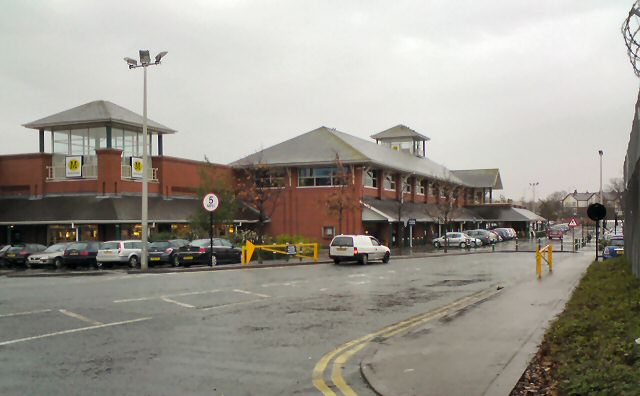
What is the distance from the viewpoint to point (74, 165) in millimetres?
41281

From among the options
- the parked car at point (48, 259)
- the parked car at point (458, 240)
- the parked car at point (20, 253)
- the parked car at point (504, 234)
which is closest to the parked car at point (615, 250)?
the parked car at point (458, 240)

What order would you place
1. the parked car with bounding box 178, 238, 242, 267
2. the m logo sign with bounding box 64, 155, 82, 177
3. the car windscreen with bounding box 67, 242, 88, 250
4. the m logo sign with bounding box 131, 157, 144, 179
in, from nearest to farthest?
the parked car with bounding box 178, 238, 242, 267 < the car windscreen with bounding box 67, 242, 88, 250 < the m logo sign with bounding box 64, 155, 82, 177 < the m logo sign with bounding box 131, 157, 144, 179

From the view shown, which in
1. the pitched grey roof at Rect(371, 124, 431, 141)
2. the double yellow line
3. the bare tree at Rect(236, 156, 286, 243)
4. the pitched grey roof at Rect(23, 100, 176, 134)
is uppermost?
the pitched grey roof at Rect(371, 124, 431, 141)

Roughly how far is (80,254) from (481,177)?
6378 cm

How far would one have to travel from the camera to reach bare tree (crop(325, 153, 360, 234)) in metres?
45.5

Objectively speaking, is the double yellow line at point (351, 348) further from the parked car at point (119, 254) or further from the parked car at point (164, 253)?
the parked car at point (119, 254)

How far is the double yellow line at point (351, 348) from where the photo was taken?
7218 millimetres

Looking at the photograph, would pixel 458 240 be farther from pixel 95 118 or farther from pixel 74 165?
pixel 74 165

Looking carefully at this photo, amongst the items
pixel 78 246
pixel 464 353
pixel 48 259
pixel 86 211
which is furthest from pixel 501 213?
pixel 464 353

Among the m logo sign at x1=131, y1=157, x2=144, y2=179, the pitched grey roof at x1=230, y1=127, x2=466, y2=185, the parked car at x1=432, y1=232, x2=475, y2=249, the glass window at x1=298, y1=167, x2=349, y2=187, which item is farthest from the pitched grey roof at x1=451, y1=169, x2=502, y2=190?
the m logo sign at x1=131, y1=157, x2=144, y2=179

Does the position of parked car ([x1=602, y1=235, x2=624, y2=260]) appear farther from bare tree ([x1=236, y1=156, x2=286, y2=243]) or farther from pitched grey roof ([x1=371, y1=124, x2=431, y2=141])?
pitched grey roof ([x1=371, y1=124, x2=431, y2=141])

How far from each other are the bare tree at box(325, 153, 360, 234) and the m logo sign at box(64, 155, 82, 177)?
17740mm

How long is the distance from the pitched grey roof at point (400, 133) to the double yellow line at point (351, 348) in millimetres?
53235

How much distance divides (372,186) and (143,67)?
2826 cm
